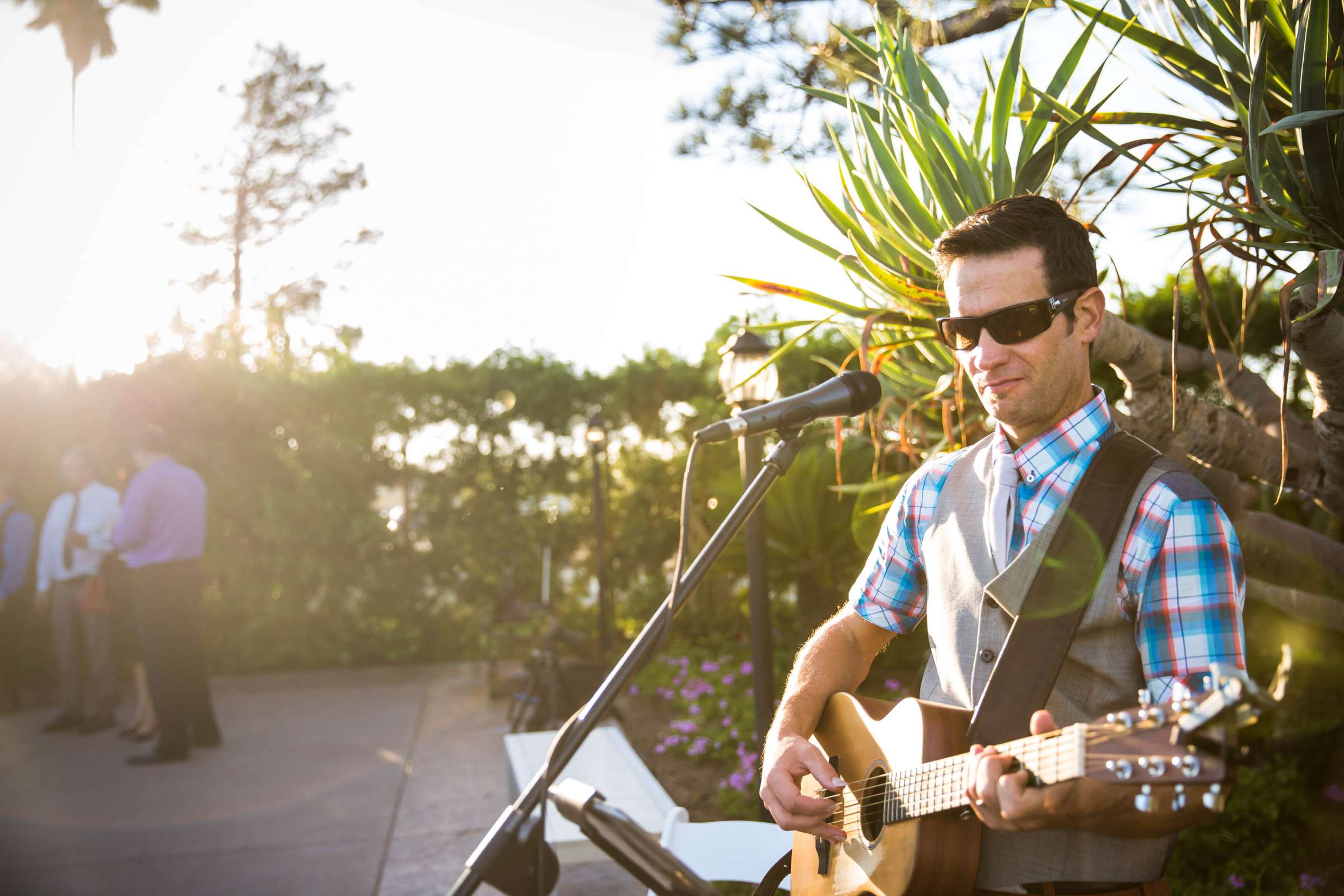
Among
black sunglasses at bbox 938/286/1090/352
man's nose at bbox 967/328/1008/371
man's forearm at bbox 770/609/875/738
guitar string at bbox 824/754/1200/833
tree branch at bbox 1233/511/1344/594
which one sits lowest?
guitar string at bbox 824/754/1200/833

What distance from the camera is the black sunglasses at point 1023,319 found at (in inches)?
67.1

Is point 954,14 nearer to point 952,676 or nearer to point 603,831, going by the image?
point 952,676

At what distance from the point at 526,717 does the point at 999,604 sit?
5834 mm

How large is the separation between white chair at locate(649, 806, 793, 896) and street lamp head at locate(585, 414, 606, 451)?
6.63 meters

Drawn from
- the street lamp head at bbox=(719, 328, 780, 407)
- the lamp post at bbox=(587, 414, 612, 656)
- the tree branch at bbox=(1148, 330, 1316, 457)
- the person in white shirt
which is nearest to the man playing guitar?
the tree branch at bbox=(1148, 330, 1316, 457)

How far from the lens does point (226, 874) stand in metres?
4.20

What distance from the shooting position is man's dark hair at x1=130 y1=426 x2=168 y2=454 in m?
5.92

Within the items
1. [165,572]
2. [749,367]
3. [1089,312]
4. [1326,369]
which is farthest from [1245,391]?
[165,572]

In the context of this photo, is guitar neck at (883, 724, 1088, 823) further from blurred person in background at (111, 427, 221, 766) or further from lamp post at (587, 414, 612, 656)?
lamp post at (587, 414, 612, 656)

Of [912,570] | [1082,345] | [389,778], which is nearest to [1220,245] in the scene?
[1082,345]

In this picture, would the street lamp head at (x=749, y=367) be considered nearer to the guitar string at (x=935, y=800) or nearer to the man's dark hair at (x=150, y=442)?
the guitar string at (x=935, y=800)

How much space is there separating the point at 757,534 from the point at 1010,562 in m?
2.76

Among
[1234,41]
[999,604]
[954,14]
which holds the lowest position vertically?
[999,604]

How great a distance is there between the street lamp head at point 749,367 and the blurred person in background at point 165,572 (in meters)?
3.34
